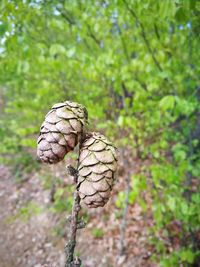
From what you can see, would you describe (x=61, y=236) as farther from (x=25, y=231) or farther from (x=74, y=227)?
(x=74, y=227)

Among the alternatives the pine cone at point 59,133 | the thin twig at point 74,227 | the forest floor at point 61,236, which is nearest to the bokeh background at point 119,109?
the forest floor at point 61,236

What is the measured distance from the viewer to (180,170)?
2.63m

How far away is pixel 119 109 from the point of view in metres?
4.04

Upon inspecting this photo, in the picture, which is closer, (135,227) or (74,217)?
(74,217)

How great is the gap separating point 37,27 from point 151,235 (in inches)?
122

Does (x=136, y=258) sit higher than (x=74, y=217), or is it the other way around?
(x=74, y=217)

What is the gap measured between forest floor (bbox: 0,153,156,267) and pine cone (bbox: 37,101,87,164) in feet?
9.19

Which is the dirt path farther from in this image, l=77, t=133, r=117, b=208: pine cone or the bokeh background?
l=77, t=133, r=117, b=208: pine cone

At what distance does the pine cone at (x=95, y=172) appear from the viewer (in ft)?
2.72

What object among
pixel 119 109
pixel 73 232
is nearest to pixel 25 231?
pixel 119 109

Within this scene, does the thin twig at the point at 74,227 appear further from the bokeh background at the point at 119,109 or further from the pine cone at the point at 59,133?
the bokeh background at the point at 119,109

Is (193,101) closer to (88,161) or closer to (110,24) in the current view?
(110,24)

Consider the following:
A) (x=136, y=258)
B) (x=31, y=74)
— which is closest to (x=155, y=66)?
(x=31, y=74)

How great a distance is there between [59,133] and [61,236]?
11.8 ft
